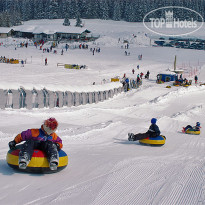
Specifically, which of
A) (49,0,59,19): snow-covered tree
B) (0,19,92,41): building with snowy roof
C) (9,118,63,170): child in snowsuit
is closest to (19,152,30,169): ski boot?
(9,118,63,170): child in snowsuit

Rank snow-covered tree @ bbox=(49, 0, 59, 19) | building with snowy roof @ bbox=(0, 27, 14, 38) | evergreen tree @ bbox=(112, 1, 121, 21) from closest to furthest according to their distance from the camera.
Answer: building with snowy roof @ bbox=(0, 27, 14, 38) < evergreen tree @ bbox=(112, 1, 121, 21) < snow-covered tree @ bbox=(49, 0, 59, 19)

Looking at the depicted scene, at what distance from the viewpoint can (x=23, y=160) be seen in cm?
521

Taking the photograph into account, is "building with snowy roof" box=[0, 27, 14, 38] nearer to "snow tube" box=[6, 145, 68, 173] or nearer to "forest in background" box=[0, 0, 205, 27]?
"forest in background" box=[0, 0, 205, 27]

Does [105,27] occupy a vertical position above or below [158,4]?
below

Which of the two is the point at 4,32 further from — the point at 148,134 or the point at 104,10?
the point at 148,134

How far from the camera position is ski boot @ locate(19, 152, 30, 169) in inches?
205

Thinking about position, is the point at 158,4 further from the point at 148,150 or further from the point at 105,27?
the point at 148,150

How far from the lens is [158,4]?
139 m

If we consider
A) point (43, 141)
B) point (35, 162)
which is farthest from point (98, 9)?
point (35, 162)

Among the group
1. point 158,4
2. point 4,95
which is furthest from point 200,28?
point 4,95

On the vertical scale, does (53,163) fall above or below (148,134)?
above

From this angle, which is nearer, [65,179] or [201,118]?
[65,179]

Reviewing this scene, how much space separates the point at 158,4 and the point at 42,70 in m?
112

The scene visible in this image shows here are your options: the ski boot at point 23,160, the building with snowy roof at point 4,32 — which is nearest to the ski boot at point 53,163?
the ski boot at point 23,160
